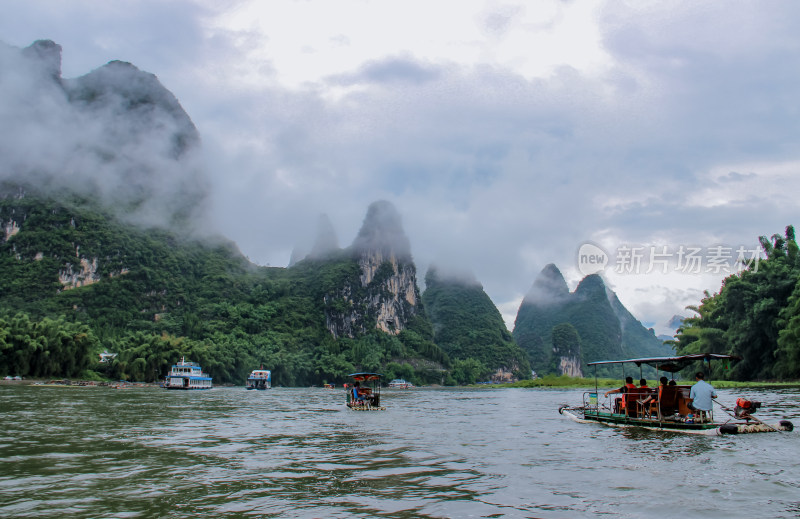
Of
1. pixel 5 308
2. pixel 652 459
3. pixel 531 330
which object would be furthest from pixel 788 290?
pixel 531 330

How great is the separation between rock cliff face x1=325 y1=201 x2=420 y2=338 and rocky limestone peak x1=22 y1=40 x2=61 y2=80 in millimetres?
86008

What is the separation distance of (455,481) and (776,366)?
47.9m

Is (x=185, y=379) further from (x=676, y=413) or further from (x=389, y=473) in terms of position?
(x=389, y=473)

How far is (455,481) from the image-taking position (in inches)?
348

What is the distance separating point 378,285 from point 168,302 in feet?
158

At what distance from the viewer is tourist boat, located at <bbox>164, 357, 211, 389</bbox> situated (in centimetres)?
5572

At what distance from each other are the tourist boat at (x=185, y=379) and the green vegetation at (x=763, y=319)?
48.1m

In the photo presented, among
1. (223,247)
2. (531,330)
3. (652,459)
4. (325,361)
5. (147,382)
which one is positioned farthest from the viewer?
(531,330)

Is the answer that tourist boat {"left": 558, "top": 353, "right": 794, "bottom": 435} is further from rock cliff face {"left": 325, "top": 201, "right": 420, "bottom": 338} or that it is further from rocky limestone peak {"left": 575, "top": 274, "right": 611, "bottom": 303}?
rocky limestone peak {"left": 575, "top": 274, "right": 611, "bottom": 303}

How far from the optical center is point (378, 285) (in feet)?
444

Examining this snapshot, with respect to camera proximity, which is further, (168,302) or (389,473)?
(168,302)

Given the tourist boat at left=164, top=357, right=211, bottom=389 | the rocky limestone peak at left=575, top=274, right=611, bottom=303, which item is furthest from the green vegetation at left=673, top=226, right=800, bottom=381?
the rocky limestone peak at left=575, top=274, right=611, bottom=303

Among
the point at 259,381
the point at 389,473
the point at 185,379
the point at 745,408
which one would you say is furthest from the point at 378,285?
the point at 389,473

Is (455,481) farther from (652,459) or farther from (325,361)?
(325,361)
